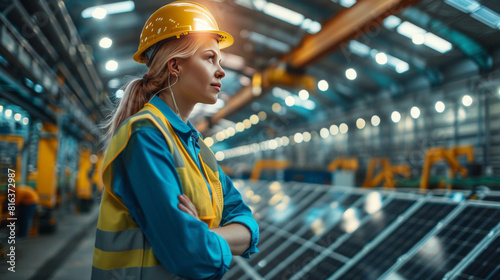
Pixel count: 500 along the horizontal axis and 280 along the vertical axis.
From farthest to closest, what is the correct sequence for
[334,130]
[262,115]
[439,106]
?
[262,115], [334,130], [439,106]

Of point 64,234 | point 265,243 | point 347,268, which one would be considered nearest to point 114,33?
point 64,234

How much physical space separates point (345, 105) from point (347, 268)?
20.5 meters

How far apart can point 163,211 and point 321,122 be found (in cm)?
2484

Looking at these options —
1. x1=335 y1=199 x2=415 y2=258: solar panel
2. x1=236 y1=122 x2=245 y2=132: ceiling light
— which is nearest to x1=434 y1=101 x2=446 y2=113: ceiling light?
x1=335 y1=199 x2=415 y2=258: solar panel

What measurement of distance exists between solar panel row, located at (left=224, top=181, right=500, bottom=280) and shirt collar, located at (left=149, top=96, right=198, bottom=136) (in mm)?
2687

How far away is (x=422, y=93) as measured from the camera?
17109 mm

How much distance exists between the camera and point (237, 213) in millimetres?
1347

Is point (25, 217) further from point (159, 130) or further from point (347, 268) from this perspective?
point (159, 130)

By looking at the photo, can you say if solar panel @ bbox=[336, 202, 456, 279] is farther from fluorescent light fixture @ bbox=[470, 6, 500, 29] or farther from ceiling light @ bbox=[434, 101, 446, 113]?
ceiling light @ bbox=[434, 101, 446, 113]

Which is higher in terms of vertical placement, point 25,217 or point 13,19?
point 13,19

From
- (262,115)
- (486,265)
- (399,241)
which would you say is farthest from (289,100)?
(486,265)

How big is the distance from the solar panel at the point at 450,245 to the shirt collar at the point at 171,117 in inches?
108

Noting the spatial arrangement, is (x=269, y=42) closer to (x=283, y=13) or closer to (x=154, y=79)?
(x=283, y=13)

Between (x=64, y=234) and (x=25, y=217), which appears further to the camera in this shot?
(x=64, y=234)
